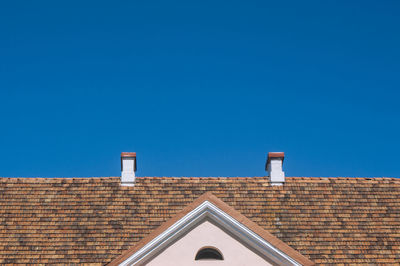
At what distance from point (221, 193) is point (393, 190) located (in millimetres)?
6483

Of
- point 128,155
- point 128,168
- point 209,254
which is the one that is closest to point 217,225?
point 209,254

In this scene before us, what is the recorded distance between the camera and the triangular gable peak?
21.9 meters

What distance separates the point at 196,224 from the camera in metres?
22.7

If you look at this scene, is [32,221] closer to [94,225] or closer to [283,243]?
[94,225]

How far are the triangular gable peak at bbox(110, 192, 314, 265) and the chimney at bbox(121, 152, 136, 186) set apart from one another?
4.44 m

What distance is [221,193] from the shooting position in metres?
25.8

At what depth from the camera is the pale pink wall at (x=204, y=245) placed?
877 inches

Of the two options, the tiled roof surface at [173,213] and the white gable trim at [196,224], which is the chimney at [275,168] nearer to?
the tiled roof surface at [173,213]

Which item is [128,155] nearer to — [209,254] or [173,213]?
[173,213]

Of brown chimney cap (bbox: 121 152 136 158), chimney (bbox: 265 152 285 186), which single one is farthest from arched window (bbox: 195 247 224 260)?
brown chimney cap (bbox: 121 152 136 158)

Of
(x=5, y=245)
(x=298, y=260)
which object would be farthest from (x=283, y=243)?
(x=5, y=245)

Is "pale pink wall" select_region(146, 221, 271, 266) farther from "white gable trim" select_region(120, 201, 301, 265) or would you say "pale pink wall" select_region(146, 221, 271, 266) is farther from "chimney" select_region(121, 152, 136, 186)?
"chimney" select_region(121, 152, 136, 186)

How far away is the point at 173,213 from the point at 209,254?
260 cm

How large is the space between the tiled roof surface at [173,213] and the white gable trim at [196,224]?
1.27 m
